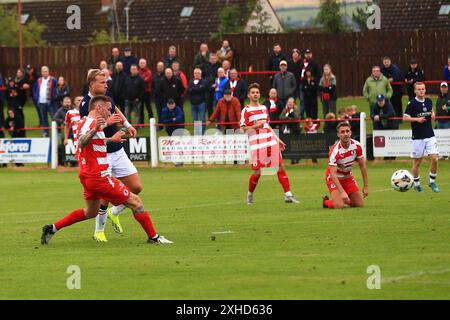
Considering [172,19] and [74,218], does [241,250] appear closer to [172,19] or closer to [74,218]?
[74,218]

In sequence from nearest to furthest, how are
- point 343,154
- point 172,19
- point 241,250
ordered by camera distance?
point 241,250, point 343,154, point 172,19

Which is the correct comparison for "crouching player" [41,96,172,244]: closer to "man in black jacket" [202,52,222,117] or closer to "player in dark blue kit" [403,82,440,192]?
"player in dark blue kit" [403,82,440,192]

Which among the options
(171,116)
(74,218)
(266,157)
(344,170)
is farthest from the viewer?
(171,116)

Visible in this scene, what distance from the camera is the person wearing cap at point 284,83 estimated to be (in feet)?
111

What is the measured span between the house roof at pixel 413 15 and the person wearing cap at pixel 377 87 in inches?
746

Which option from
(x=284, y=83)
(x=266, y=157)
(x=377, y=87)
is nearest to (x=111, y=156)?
(x=266, y=157)

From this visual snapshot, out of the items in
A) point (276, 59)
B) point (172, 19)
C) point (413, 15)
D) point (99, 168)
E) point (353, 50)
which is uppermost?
point (172, 19)

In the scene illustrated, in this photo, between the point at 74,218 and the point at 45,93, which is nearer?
the point at 74,218

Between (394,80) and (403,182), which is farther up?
(394,80)

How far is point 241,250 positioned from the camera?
14016 millimetres

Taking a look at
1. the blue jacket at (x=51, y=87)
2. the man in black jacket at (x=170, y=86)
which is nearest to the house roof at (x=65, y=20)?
the blue jacket at (x=51, y=87)

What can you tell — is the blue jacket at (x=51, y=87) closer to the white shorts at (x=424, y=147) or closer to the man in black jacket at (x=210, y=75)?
the man in black jacket at (x=210, y=75)

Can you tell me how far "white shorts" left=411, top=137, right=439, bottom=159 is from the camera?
23375mm

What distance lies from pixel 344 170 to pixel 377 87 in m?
13.8
